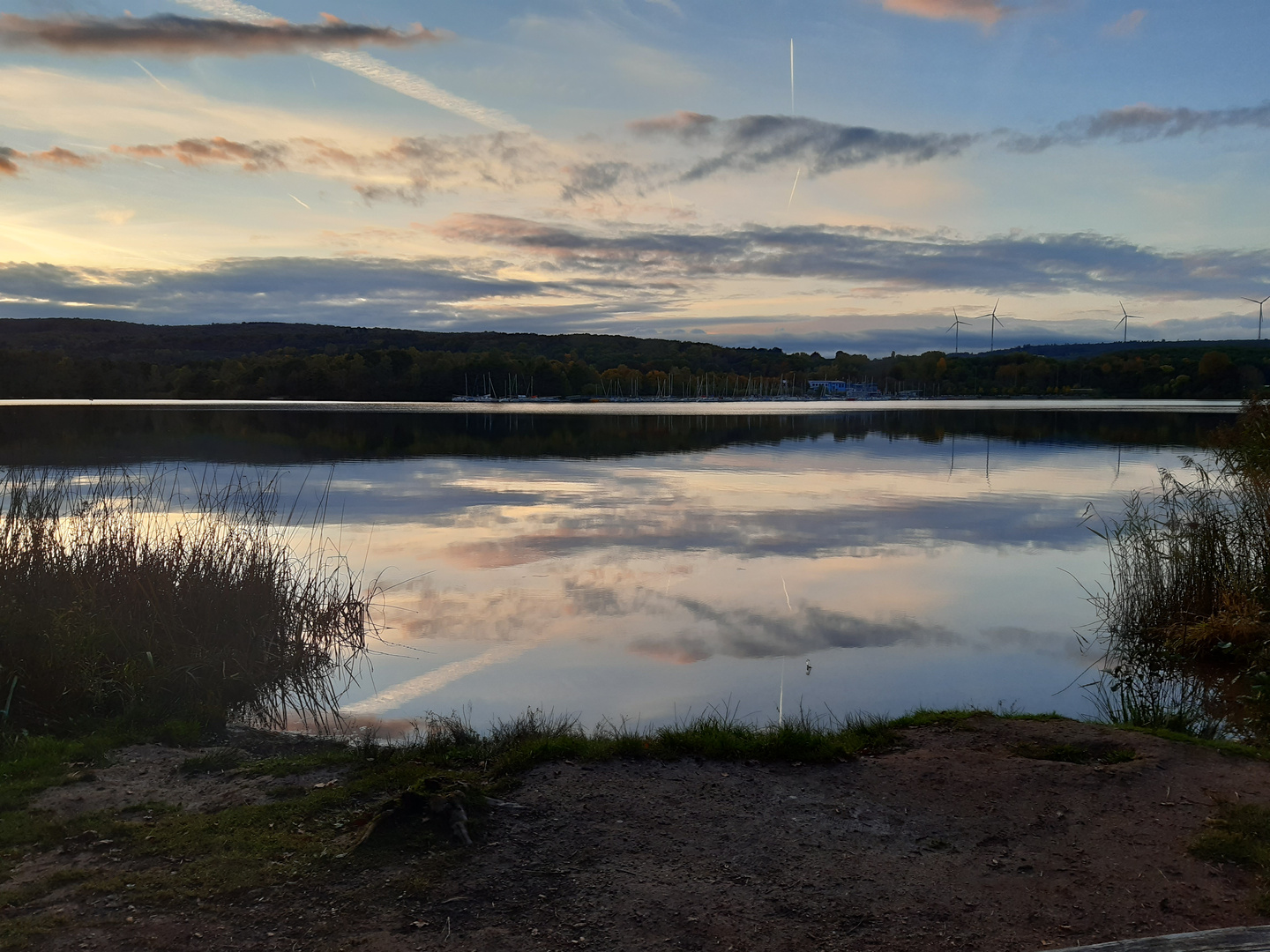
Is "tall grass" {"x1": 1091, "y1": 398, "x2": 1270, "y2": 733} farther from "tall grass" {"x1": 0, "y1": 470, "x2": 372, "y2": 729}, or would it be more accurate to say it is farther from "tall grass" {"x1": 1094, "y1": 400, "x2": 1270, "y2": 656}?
"tall grass" {"x1": 0, "y1": 470, "x2": 372, "y2": 729}

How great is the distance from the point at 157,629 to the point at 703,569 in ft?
29.5

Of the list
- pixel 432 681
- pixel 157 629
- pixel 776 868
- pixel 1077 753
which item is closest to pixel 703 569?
pixel 432 681

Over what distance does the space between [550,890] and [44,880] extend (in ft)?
9.42

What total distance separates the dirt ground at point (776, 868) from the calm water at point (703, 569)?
2.57 meters

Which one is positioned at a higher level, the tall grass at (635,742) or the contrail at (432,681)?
the tall grass at (635,742)

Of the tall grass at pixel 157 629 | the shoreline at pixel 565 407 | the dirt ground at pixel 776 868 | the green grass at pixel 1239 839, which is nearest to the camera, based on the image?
the dirt ground at pixel 776 868

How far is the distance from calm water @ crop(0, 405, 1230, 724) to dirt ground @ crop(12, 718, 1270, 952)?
2568 mm

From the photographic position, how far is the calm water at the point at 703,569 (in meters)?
10.4

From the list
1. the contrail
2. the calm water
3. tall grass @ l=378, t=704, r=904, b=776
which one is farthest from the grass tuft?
the contrail

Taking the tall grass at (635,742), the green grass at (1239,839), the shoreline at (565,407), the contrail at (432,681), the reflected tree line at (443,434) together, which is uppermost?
the shoreline at (565,407)

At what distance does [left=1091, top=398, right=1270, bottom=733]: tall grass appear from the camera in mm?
10352

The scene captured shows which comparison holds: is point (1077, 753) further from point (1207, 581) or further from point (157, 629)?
point (157, 629)

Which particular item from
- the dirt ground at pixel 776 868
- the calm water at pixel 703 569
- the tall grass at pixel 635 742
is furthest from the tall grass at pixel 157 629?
the tall grass at pixel 635 742

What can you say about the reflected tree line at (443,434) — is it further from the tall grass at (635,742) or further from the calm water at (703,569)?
the tall grass at (635,742)
